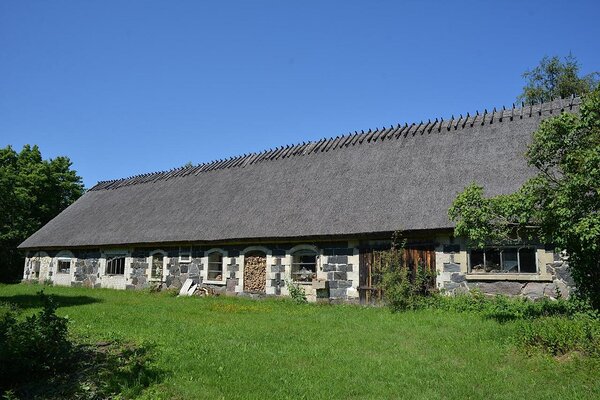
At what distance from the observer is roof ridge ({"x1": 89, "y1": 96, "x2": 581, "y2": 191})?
51.1 ft

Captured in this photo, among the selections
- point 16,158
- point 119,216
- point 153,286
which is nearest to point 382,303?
point 153,286

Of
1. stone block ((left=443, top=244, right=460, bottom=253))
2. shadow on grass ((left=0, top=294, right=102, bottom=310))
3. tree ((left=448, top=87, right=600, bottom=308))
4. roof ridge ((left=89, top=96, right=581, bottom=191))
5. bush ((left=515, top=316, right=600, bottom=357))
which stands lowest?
shadow on grass ((left=0, top=294, right=102, bottom=310))

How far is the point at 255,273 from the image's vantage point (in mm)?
16922

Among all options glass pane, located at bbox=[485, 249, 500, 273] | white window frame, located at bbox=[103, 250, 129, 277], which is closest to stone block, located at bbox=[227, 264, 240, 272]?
white window frame, located at bbox=[103, 250, 129, 277]

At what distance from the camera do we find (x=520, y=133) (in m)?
14.9

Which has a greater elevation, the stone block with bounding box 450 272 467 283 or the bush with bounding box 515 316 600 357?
the stone block with bounding box 450 272 467 283

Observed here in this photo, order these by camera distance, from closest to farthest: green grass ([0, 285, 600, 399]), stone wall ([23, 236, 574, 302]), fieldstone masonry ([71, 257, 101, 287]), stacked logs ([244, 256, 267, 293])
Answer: green grass ([0, 285, 600, 399]) < stone wall ([23, 236, 574, 302]) < stacked logs ([244, 256, 267, 293]) < fieldstone masonry ([71, 257, 101, 287])

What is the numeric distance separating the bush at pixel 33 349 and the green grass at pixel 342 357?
1420 millimetres

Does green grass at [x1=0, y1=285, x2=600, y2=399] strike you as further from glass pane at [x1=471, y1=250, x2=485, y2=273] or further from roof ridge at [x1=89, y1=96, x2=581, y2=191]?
roof ridge at [x1=89, y1=96, x2=581, y2=191]

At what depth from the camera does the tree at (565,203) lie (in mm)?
8219

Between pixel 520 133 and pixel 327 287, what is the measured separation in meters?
7.68

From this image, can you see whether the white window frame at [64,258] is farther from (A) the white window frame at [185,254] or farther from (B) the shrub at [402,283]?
(B) the shrub at [402,283]

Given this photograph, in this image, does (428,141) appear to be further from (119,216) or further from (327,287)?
(119,216)

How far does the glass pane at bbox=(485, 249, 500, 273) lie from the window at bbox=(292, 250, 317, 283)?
5.30 m
